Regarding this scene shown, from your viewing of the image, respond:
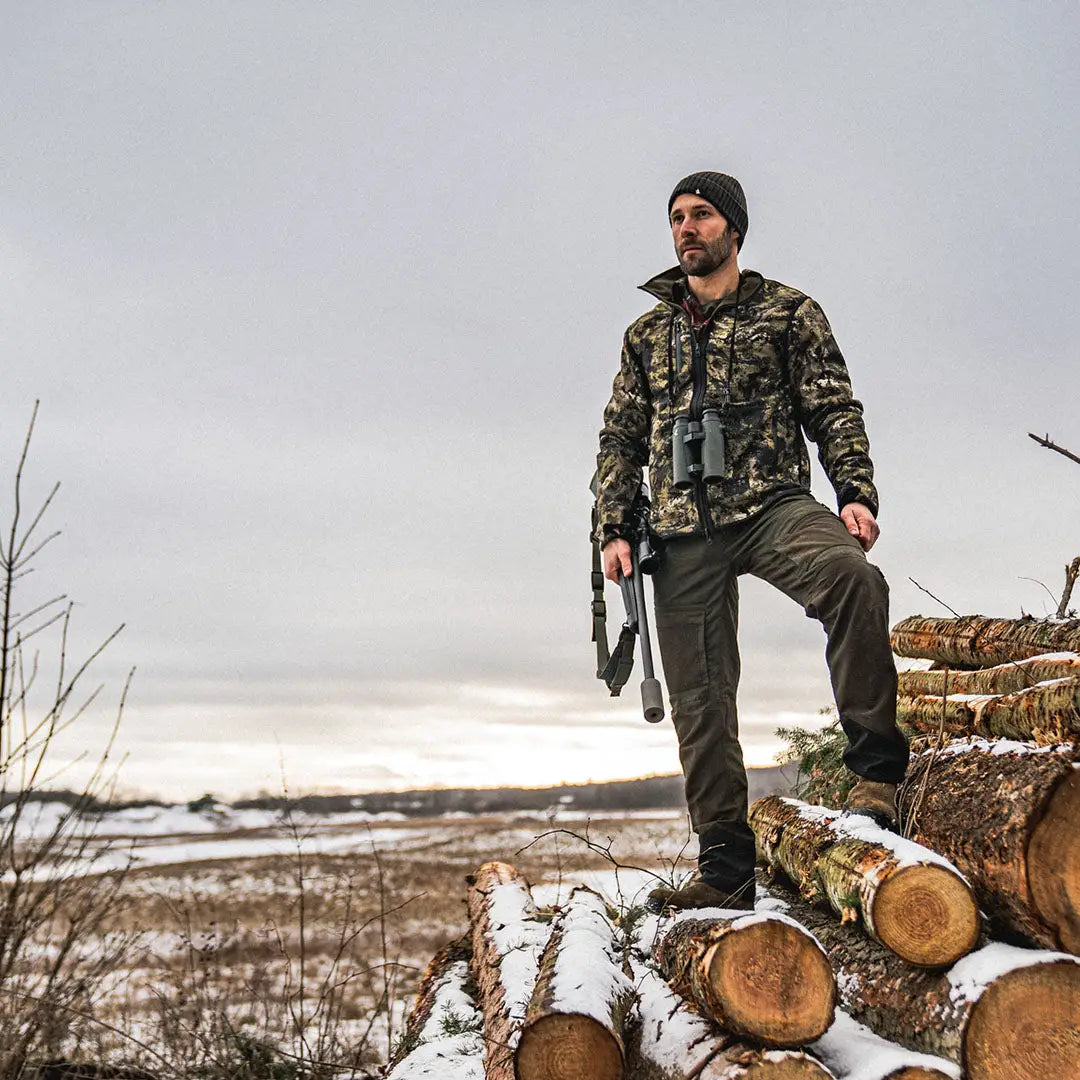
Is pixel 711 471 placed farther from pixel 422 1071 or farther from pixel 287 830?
pixel 287 830

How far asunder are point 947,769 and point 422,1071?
262 cm

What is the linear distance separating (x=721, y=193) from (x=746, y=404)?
1050 mm

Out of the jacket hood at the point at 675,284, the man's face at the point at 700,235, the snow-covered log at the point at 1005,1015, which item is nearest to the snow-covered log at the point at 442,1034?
the snow-covered log at the point at 1005,1015

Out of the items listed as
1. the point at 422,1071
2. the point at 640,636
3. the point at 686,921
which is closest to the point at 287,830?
the point at 422,1071

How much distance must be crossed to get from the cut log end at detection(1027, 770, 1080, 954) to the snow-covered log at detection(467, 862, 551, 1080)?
1628mm

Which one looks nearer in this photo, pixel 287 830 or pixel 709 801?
pixel 709 801

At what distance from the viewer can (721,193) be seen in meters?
4.55

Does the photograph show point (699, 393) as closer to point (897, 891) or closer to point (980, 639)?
point (980, 639)

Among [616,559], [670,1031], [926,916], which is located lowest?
[670,1031]

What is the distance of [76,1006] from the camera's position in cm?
533

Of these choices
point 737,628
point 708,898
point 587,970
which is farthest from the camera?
point 737,628

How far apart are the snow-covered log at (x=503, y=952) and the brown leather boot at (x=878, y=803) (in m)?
1.46

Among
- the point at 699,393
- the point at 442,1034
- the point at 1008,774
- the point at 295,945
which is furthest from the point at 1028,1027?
the point at 295,945

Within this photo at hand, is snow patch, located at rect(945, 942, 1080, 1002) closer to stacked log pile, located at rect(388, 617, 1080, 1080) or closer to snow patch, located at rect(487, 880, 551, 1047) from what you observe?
stacked log pile, located at rect(388, 617, 1080, 1080)
